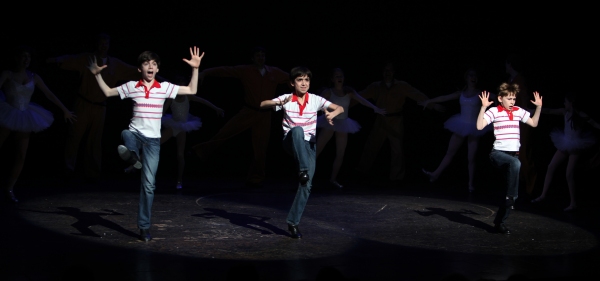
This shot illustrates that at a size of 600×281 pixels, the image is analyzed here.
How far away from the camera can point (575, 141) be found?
742cm

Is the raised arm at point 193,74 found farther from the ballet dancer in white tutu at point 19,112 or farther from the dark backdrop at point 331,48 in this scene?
the dark backdrop at point 331,48

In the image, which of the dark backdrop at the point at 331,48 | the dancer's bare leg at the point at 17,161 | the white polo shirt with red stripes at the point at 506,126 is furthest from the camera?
the dark backdrop at the point at 331,48

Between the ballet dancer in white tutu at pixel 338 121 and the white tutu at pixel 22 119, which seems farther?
the ballet dancer in white tutu at pixel 338 121

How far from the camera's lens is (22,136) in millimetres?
6992

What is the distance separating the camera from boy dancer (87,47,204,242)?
17.1 feet

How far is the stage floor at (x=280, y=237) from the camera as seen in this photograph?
4387mm

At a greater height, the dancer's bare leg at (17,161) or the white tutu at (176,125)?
the white tutu at (176,125)

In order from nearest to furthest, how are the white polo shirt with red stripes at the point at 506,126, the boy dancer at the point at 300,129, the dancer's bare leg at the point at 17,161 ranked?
the boy dancer at the point at 300,129
the white polo shirt with red stripes at the point at 506,126
the dancer's bare leg at the point at 17,161

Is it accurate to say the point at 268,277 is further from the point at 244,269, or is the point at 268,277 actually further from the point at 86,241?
the point at 86,241

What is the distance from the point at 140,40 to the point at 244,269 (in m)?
7.02

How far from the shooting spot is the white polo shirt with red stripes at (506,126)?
6.06m

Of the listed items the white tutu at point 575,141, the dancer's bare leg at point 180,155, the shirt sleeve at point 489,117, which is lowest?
the dancer's bare leg at point 180,155

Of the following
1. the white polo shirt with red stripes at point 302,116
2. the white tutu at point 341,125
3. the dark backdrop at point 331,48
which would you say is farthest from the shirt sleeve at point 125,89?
the dark backdrop at point 331,48

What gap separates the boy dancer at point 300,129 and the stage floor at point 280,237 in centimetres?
29
